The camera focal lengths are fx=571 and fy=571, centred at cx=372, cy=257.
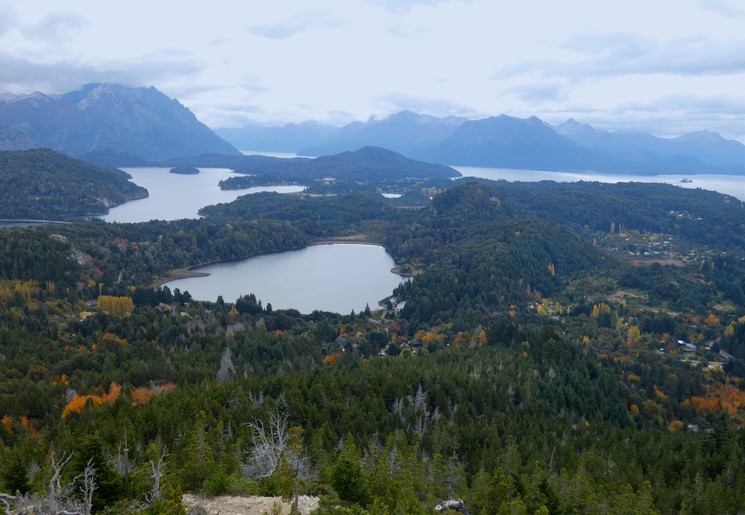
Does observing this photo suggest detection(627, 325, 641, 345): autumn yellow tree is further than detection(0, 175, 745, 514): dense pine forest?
Yes

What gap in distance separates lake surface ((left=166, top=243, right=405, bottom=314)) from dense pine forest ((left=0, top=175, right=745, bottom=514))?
671cm

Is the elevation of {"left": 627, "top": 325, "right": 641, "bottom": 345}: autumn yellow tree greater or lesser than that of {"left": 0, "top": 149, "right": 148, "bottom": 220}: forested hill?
lesser

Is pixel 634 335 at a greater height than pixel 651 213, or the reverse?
pixel 651 213

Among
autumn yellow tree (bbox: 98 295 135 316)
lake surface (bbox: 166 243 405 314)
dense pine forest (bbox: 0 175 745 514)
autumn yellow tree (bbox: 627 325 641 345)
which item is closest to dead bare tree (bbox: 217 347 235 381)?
dense pine forest (bbox: 0 175 745 514)

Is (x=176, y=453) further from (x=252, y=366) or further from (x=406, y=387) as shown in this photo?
(x=252, y=366)

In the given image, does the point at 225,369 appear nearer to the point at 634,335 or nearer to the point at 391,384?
the point at 391,384

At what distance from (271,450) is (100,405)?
2215 centimetres

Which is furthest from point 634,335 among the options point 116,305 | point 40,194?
point 40,194

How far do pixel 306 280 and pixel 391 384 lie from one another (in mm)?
68705

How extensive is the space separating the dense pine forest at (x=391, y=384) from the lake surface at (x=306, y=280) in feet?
22.0

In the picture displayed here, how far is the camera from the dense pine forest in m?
25.8

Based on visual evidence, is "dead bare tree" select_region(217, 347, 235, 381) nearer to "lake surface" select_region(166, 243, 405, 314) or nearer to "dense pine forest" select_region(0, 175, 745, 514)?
"dense pine forest" select_region(0, 175, 745, 514)

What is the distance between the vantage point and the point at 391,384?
45.8 m

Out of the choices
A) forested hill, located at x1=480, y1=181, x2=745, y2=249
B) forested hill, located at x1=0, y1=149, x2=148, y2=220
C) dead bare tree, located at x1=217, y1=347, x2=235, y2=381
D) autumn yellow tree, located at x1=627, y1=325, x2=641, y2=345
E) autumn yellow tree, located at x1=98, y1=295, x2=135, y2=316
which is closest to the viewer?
dead bare tree, located at x1=217, y1=347, x2=235, y2=381
